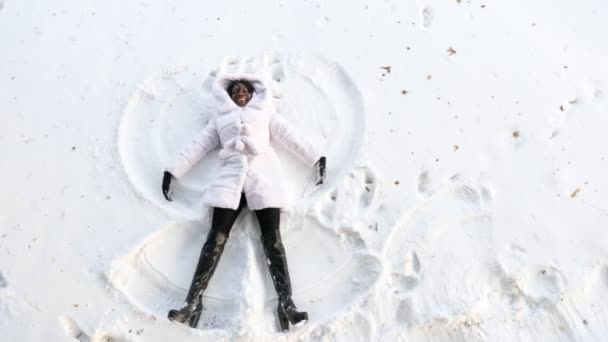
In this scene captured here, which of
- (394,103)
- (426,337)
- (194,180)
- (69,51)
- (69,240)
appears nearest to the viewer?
(426,337)

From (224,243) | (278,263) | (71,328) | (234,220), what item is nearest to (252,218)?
(234,220)

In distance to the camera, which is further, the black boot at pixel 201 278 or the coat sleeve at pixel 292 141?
the coat sleeve at pixel 292 141

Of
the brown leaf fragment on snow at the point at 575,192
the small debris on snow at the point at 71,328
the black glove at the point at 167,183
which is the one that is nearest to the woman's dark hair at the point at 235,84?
the black glove at the point at 167,183

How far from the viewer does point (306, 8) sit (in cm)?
334

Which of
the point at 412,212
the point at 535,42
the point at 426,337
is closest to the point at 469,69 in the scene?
the point at 535,42

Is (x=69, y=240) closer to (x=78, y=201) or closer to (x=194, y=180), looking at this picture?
(x=78, y=201)

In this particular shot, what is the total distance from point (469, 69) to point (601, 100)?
802 mm

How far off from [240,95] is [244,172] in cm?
47

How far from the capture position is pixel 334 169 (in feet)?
9.27

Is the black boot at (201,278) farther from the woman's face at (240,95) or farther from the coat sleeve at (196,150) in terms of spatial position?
the woman's face at (240,95)

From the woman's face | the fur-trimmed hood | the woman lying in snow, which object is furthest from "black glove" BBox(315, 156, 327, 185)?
the woman's face

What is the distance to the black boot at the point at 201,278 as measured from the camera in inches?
94.3

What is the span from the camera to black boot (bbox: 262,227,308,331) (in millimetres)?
2389

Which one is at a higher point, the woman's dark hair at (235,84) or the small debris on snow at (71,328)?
the woman's dark hair at (235,84)
